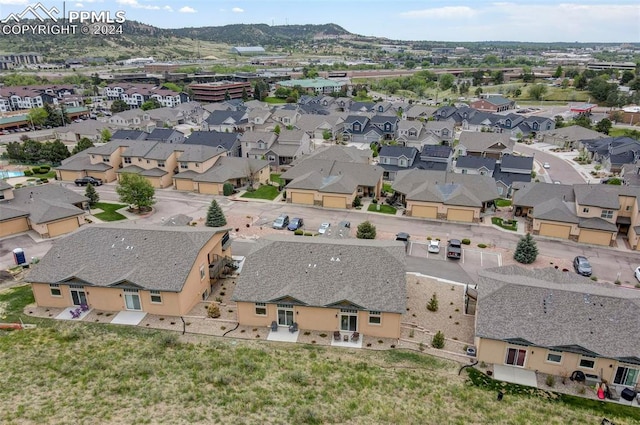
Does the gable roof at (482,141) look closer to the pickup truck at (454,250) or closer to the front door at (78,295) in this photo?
the pickup truck at (454,250)

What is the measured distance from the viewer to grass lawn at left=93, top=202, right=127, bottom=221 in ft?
183

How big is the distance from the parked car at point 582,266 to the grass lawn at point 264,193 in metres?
39.1

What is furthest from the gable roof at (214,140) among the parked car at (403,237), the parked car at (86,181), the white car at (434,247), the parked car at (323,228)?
the white car at (434,247)

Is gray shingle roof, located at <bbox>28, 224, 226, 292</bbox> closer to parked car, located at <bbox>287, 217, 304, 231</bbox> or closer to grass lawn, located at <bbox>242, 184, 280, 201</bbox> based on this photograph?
parked car, located at <bbox>287, 217, 304, 231</bbox>

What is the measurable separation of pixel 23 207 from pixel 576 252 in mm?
63273

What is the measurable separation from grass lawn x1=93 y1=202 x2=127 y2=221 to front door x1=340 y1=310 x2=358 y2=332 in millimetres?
36747

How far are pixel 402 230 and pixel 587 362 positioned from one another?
88.3 ft

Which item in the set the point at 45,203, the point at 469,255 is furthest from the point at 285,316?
the point at 45,203

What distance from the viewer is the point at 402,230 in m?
52.6

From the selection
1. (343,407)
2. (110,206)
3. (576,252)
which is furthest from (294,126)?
(343,407)

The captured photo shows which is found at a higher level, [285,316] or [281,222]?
[285,316]

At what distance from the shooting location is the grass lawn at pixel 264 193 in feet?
210

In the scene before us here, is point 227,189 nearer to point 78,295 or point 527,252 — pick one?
point 78,295

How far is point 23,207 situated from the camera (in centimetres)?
5053
